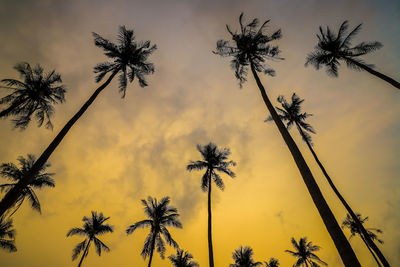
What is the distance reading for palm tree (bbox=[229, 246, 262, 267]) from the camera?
34219mm

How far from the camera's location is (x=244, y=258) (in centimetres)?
3441

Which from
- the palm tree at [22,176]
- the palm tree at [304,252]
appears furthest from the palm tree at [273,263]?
the palm tree at [22,176]

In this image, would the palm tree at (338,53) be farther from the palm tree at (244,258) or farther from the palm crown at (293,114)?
the palm tree at (244,258)

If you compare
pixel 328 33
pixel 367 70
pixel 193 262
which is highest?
pixel 328 33

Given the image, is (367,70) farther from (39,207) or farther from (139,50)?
(39,207)

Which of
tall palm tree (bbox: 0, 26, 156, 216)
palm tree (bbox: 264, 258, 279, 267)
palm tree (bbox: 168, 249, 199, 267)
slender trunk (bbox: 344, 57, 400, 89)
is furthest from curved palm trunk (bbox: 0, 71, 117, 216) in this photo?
palm tree (bbox: 264, 258, 279, 267)

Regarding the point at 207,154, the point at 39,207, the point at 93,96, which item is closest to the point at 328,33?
the point at 207,154

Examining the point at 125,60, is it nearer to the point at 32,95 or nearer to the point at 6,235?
the point at 32,95

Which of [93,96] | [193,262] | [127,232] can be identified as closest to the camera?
[93,96]

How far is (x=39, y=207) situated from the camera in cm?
2247

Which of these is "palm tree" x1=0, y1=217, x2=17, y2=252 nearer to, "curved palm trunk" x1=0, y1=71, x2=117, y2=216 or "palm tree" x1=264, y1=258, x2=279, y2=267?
"curved palm trunk" x1=0, y1=71, x2=117, y2=216

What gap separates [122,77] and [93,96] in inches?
155

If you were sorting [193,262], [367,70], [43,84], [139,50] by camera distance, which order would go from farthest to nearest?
[193,262]
[43,84]
[139,50]
[367,70]

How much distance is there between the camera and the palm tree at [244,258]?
34219 mm
